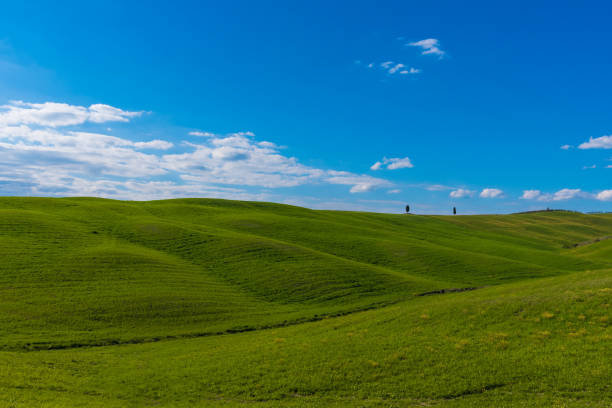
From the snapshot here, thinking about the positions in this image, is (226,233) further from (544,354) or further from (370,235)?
(544,354)

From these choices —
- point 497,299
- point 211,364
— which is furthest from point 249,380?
point 497,299

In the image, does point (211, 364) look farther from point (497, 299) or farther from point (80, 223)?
point (80, 223)

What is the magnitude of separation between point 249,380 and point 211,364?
4.46 meters

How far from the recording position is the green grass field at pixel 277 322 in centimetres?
1928

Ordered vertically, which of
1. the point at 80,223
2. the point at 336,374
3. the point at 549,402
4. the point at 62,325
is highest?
the point at 80,223

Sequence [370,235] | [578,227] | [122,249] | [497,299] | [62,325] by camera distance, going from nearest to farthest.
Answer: [497,299] < [62,325] < [122,249] < [370,235] < [578,227]

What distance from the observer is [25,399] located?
1834cm

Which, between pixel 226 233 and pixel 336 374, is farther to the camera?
pixel 226 233

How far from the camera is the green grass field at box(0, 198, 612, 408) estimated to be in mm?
19281

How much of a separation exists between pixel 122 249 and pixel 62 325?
21.5 metres

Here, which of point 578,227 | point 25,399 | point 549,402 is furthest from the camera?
point 578,227

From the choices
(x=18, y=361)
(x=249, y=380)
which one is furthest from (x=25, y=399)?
(x=249, y=380)

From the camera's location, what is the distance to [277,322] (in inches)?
1489

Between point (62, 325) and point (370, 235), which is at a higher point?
point (370, 235)
